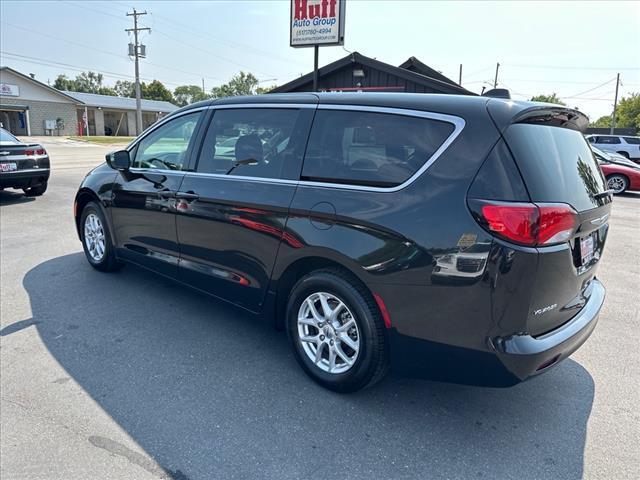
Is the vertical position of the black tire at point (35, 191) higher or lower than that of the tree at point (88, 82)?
lower

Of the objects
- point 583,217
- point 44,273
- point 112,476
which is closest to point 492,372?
point 583,217

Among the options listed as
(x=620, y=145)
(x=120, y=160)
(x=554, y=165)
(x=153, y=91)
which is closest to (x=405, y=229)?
(x=554, y=165)

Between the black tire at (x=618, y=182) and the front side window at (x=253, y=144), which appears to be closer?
the front side window at (x=253, y=144)

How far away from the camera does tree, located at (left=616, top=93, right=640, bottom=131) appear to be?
5666 centimetres

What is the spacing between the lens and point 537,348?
2254mm

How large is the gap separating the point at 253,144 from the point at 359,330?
1578 millimetres

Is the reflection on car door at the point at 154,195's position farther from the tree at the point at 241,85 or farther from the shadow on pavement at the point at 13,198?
the tree at the point at 241,85

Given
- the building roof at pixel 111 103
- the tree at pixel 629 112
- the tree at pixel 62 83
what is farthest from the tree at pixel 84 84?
the tree at pixel 629 112

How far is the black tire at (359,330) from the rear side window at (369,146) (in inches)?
24.2

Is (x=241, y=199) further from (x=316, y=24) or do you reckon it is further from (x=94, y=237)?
(x=316, y=24)

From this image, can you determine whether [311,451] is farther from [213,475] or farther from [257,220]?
[257,220]

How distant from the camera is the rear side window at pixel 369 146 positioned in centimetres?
247

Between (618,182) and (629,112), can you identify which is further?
(629,112)

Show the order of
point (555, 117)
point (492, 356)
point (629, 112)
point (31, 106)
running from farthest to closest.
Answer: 1. point (629, 112)
2. point (31, 106)
3. point (555, 117)
4. point (492, 356)
